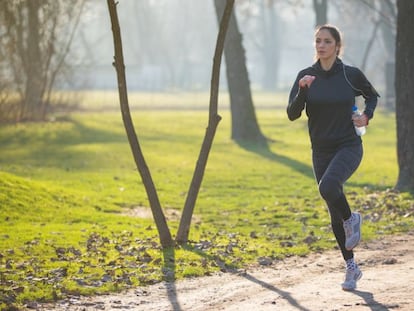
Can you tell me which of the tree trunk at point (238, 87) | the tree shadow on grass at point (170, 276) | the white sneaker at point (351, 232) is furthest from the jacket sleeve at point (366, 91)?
the tree trunk at point (238, 87)

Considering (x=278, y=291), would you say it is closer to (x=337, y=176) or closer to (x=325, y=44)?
(x=337, y=176)

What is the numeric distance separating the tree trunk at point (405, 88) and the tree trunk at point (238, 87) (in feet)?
42.9

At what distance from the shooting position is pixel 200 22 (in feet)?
422

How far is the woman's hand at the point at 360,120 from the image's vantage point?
26.6 ft

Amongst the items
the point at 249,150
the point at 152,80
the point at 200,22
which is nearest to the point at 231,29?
the point at 249,150

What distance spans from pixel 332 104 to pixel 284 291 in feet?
5.71

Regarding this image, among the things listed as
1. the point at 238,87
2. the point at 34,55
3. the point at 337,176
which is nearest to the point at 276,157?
the point at 238,87

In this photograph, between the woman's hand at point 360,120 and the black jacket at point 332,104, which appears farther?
the black jacket at point 332,104

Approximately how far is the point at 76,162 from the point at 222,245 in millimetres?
12467

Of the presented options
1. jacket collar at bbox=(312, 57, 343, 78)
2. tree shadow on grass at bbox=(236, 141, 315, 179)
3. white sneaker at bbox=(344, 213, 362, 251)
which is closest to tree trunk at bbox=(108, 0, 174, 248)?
jacket collar at bbox=(312, 57, 343, 78)

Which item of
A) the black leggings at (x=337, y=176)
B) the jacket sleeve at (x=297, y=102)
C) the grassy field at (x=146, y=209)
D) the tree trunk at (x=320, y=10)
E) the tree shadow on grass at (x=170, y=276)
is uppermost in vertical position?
the tree trunk at (x=320, y=10)

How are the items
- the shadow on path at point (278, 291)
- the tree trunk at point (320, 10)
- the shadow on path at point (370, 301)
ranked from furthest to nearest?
the tree trunk at point (320, 10), the shadow on path at point (278, 291), the shadow on path at point (370, 301)

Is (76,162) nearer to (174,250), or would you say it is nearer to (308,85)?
(174,250)

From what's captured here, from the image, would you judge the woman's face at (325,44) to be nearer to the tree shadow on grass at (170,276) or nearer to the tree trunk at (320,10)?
the tree shadow on grass at (170,276)
